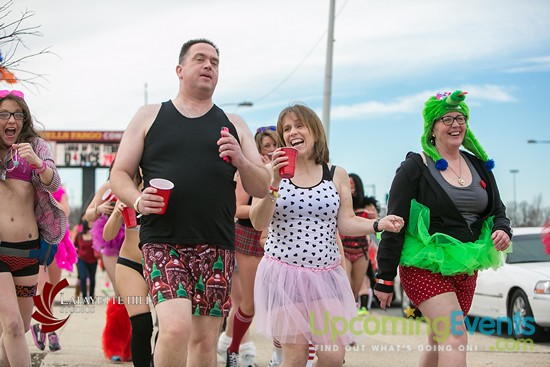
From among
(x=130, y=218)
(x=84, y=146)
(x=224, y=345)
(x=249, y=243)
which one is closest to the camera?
(x=130, y=218)

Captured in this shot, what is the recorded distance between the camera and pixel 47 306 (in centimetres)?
807

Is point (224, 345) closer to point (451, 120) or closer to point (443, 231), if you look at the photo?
point (443, 231)

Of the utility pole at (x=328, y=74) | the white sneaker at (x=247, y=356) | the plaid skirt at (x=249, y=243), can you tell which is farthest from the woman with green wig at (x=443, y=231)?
the utility pole at (x=328, y=74)

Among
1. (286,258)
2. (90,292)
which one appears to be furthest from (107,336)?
(90,292)

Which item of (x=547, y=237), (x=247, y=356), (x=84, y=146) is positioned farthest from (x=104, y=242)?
(x=84, y=146)

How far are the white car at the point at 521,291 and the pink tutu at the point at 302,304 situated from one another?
522 cm

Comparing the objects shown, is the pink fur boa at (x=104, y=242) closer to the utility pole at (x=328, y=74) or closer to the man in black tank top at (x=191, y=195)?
the man in black tank top at (x=191, y=195)

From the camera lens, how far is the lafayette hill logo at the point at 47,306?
7922 mm

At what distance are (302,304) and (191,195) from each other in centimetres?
121

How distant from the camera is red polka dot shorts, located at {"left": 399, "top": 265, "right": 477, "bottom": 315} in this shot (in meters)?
5.31

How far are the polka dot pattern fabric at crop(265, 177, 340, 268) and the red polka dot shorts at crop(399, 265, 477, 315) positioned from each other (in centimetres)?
52

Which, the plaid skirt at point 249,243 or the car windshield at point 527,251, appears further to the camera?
the car windshield at point 527,251

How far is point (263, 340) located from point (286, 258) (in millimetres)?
4993

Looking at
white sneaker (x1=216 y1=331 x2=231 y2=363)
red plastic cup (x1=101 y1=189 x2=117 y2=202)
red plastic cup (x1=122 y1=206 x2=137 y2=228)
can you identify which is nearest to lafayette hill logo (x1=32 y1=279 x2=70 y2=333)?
red plastic cup (x1=101 y1=189 x2=117 y2=202)
